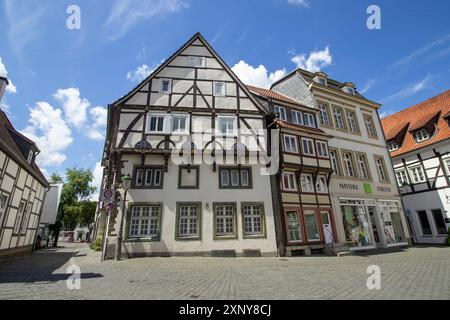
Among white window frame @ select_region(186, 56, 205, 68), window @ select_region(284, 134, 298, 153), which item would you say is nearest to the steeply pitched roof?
white window frame @ select_region(186, 56, 205, 68)

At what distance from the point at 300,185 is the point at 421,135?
579 inches

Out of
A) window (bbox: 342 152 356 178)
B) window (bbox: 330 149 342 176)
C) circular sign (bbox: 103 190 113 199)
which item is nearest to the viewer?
circular sign (bbox: 103 190 113 199)

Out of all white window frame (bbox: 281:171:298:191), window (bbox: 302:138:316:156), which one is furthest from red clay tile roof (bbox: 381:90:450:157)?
white window frame (bbox: 281:171:298:191)

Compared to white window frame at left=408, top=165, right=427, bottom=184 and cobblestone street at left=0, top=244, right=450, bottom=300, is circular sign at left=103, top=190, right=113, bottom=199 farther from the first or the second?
white window frame at left=408, top=165, right=427, bottom=184

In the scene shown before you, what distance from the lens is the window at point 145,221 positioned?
1303 cm

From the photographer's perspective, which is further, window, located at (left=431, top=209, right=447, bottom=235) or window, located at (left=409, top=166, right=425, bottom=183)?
window, located at (left=409, top=166, right=425, bottom=183)

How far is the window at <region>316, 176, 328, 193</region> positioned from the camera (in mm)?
16720

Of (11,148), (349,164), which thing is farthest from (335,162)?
(11,148)

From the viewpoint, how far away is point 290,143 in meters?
16.2

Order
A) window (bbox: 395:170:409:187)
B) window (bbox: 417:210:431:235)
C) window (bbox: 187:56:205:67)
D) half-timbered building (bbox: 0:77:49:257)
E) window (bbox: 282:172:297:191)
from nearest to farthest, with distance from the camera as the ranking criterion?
half-timbered building (bbox: 0:77:49:257) < window (bbox: 282:172:297:191) < window (bbox: 187:56:205:67) < window (bbox: 417:210:431:235) < window (bbox: 395:170:409:187)

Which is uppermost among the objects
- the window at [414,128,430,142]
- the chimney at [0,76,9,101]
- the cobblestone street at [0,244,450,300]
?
the chimney at [0,76,9,101]

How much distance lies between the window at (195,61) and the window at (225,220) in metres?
9.85

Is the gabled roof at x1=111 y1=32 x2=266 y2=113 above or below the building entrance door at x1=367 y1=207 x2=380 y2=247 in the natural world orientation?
above

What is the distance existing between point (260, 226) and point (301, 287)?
26.9 feet
